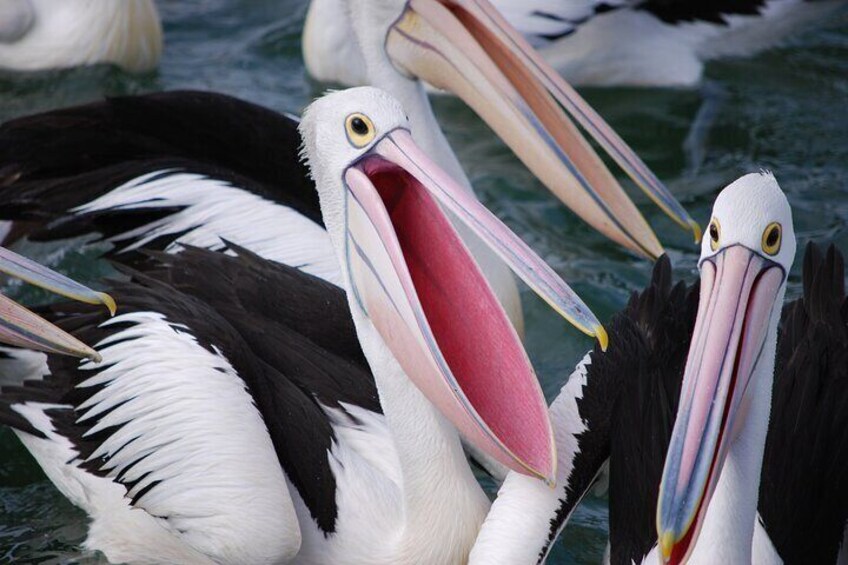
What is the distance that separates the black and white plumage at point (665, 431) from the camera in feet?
8.54

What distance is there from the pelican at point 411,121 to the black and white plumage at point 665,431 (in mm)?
514

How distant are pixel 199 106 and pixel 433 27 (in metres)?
0.61

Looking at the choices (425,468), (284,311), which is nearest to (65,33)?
(284,311)

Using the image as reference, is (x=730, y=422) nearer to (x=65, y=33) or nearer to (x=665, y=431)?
(x=665, y=431)

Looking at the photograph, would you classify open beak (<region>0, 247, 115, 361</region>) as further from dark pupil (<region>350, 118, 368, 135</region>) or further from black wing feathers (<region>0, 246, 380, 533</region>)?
dark pupil (<region>350, 118, 368, 135</region>)

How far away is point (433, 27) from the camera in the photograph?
3.43 meters

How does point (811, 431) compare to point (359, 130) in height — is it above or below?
below

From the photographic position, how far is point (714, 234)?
2.30 meters

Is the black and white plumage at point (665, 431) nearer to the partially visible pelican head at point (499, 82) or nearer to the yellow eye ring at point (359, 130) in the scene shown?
the partially visible pelican head at point (499, 82)

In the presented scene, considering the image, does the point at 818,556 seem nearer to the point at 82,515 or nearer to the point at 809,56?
the point at 82,515

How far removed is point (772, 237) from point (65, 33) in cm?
334

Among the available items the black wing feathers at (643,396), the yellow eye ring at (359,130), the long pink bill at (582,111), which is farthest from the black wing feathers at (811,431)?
the yellow eye ring at (359,130)

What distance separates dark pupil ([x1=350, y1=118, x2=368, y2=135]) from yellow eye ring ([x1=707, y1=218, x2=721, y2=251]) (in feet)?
2.23

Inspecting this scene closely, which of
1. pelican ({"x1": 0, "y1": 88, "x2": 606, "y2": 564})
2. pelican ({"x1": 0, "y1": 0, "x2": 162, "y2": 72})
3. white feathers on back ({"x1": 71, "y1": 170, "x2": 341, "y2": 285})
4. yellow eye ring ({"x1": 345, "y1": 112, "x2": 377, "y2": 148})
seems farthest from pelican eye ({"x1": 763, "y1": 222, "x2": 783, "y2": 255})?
pelican ({"x1": 0, "y1": 0, "x2": 162, "y2": 72})
